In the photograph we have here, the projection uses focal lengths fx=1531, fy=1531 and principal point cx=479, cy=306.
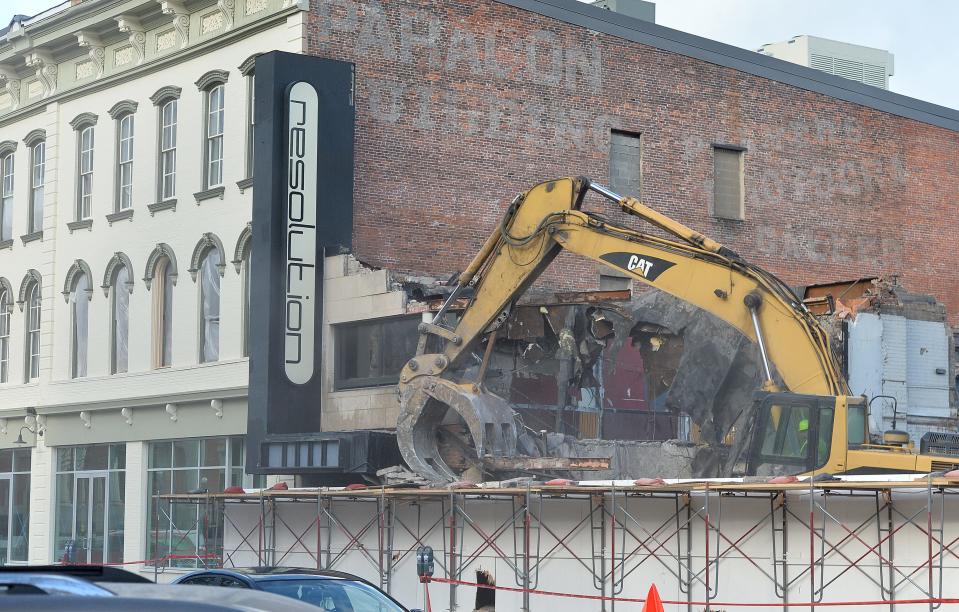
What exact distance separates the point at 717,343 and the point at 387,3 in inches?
427

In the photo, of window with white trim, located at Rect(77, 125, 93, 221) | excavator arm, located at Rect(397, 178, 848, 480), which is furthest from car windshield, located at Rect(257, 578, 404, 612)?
window with white trim, located at Rect(77, 125, 93, 221)

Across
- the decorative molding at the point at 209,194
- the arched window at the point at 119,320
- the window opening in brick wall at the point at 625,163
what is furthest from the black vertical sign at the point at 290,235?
the window opening in brick wall at the point at 625,163

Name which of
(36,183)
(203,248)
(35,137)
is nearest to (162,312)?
(203,248)

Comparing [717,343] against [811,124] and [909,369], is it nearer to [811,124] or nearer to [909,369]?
[909,369]

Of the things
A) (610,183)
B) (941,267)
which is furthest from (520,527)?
(941,267)

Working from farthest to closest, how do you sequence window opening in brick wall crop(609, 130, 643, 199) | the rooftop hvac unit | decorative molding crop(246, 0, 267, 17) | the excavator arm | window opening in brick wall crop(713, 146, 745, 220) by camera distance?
window opening in brick wall crop(713, 146, 745, 220)
window opening in brick wall crop(609, 130, 643, 199)
decorative molding crop(246, 0, 267, 17)
the rooftop hvac unit
the excavator arm

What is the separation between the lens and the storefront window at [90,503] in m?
34.0

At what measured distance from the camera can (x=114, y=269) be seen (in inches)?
1364

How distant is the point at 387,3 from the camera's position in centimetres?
3134

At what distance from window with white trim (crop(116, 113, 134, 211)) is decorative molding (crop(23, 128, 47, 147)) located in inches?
151

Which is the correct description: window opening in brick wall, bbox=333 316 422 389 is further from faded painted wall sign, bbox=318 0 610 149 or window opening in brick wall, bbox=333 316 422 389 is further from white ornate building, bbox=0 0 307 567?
faded painted wall sign, bbox=318 0 610 149

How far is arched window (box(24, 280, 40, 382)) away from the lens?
1502 inches

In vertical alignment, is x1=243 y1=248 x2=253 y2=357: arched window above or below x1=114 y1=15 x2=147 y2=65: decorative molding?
below

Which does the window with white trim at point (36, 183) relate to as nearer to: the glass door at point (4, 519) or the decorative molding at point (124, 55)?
the decorative molding at point (124, 55)
